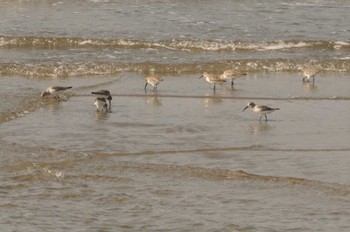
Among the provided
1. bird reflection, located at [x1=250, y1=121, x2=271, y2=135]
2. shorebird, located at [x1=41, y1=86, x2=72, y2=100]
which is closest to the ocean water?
bird reflection, located at [x1=250, y1=121, x2=271, y2=135]

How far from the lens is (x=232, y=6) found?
1320 inches

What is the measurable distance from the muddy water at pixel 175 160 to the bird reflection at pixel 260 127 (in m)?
0.04

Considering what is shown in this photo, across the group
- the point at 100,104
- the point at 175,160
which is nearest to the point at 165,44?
the point at 100,104

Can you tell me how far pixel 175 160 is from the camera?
12.4m

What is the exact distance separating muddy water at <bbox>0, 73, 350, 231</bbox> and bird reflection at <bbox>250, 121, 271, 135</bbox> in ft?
0.15

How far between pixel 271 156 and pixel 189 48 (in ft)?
40.9

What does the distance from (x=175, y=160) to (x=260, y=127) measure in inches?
111

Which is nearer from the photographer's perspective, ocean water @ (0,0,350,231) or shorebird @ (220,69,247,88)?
ocean water @ (0,0,350,231)

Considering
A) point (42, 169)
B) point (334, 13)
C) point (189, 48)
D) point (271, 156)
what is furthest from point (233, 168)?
point (334, 13)

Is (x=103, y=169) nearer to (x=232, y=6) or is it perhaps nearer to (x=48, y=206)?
(x=48, y=206)

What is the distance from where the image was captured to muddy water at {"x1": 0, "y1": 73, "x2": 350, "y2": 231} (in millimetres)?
9828

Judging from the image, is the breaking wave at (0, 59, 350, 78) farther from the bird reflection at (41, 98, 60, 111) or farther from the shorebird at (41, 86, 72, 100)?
the bird reflection at (41, 98, 60, 111)

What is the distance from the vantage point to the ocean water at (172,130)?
10.0 m

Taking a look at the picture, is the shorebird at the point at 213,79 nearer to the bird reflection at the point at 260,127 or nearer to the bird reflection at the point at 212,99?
the bird reflection at the point at 212,99
